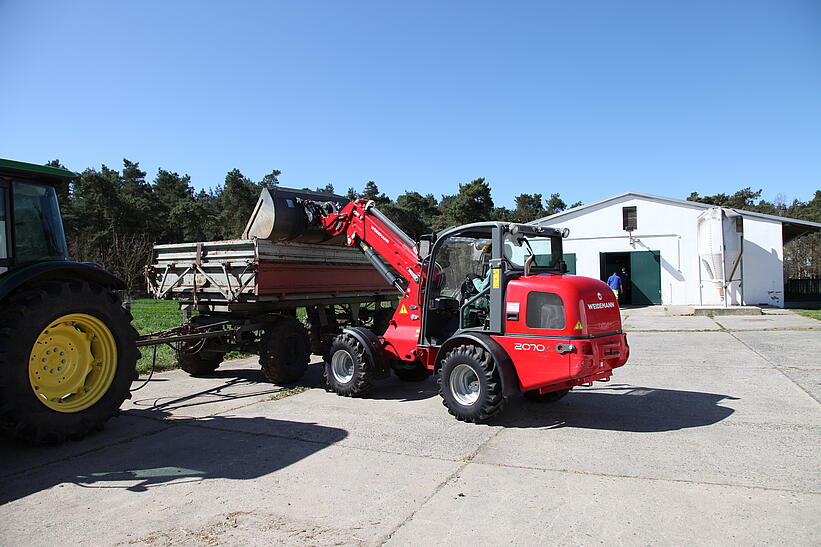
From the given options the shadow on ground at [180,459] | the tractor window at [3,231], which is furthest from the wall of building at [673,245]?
the tractor window at [3,231]

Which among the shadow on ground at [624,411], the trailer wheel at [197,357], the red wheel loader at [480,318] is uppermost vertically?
the red wheel loader at [480,318]

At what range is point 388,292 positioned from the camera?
11.1 metres

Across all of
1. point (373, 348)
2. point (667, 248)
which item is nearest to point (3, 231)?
point (373, 348)

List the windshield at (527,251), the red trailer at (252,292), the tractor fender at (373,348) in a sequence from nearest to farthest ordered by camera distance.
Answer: the windshield at (527,251) → the tractor fender at (373,348) → the red trailer at (252,292)

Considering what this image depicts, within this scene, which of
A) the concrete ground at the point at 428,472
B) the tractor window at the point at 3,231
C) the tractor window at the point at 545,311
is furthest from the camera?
the tractor window at the point at 545,311

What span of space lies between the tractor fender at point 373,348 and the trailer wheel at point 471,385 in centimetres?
128

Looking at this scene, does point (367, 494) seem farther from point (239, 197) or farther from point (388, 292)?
point (239, 197)

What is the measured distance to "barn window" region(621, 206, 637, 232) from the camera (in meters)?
24.5

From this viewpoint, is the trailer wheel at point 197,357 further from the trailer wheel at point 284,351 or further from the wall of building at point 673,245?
the wall of building at point 673,245

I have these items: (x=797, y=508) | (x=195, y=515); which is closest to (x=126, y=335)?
(x=195, y=515)

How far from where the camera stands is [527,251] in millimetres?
6953

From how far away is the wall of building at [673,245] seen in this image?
22.6m

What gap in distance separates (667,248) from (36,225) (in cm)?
2353

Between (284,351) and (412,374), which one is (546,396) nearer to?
(412,374)
